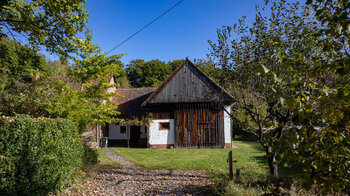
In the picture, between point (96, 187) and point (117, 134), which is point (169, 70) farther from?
point (96, 187)

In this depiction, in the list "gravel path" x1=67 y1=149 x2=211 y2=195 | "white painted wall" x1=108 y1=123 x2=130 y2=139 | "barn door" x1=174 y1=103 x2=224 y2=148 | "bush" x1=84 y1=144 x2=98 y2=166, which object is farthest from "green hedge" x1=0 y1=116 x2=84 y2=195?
"white painted wall" x1=108 y1=123 x2=130 y2=139

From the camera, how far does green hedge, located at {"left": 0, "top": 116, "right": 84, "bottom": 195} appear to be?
4.23 meters

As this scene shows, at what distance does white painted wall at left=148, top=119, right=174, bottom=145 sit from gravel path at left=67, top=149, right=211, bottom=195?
824 centimetres

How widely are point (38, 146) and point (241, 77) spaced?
19.1 ft

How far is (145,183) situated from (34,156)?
359cm

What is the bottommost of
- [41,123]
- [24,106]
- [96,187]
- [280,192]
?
[96,187]

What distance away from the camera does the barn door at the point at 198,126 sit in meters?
16.7

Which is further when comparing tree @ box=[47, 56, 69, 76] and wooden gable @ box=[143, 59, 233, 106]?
wooden gable @ box=[143, 59, 233, 106]

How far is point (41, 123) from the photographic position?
512cm

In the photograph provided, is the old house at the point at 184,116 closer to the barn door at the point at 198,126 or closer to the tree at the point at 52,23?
the barn door at the point at 198,126

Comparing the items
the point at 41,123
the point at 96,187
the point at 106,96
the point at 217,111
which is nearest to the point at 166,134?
the point at 217,111

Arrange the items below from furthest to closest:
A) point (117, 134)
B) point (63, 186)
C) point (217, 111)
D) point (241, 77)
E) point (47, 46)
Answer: point (117, 134), point (217, 111), point (47, 46), point (241, 77), point (63, 186)

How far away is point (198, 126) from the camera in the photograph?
16.8 m

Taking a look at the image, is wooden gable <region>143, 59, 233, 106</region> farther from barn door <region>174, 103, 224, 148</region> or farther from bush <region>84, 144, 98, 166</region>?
bush <region>84, 144, 98, 166</region>
